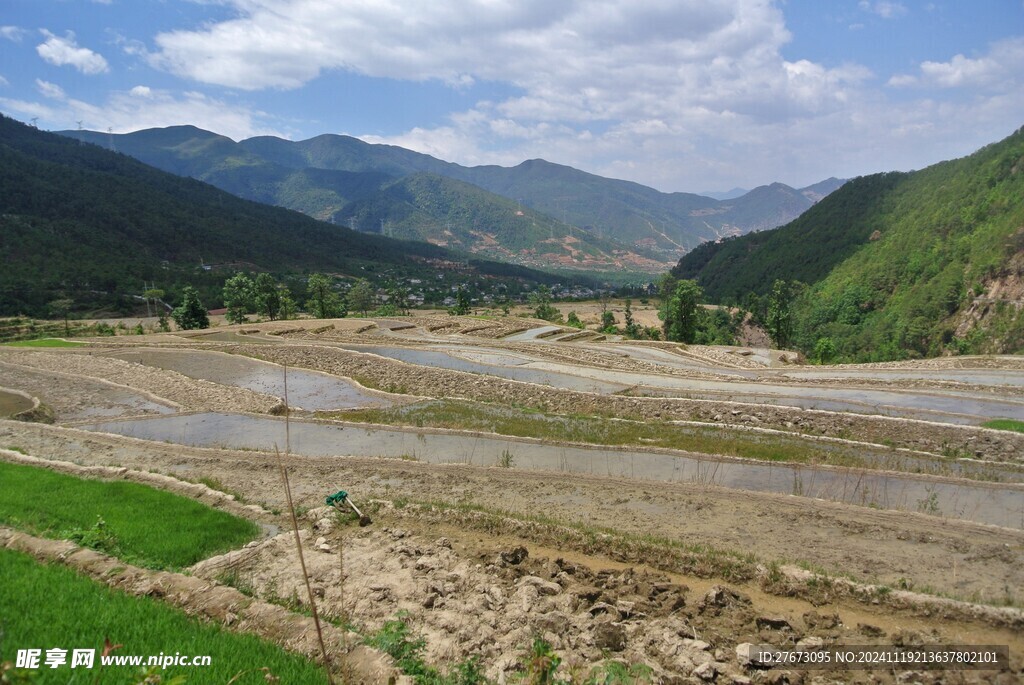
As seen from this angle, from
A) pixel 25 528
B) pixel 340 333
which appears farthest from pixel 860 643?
pixel 340 333

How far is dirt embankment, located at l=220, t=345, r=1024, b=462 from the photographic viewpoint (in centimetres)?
1538

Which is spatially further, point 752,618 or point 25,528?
point 25,528

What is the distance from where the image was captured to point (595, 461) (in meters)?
14.7

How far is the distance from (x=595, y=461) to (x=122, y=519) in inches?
415

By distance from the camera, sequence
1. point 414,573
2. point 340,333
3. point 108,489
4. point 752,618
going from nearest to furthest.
→ point 752,618 → point 414,573 → point 108,489 → point 340,333

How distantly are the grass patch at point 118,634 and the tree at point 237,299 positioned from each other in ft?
209

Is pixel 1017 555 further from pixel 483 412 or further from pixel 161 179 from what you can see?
pixel 161 179

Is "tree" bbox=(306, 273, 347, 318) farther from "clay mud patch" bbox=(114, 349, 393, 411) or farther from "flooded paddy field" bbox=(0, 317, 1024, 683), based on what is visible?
"flooded paddy field" bbox=(0, 317, 1024, 683)

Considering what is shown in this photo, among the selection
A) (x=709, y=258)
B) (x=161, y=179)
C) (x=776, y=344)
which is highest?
(x=161, y=179)

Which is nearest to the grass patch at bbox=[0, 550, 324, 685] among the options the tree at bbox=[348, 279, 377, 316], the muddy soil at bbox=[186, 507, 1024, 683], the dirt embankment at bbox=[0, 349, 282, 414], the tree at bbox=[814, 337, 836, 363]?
the muddy soil at bbox=[186, 507, 1024, 683]

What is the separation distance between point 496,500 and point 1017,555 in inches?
356

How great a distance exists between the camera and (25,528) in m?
8.46

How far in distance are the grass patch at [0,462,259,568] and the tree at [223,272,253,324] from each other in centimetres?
5745

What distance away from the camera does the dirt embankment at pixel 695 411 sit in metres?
15.4
